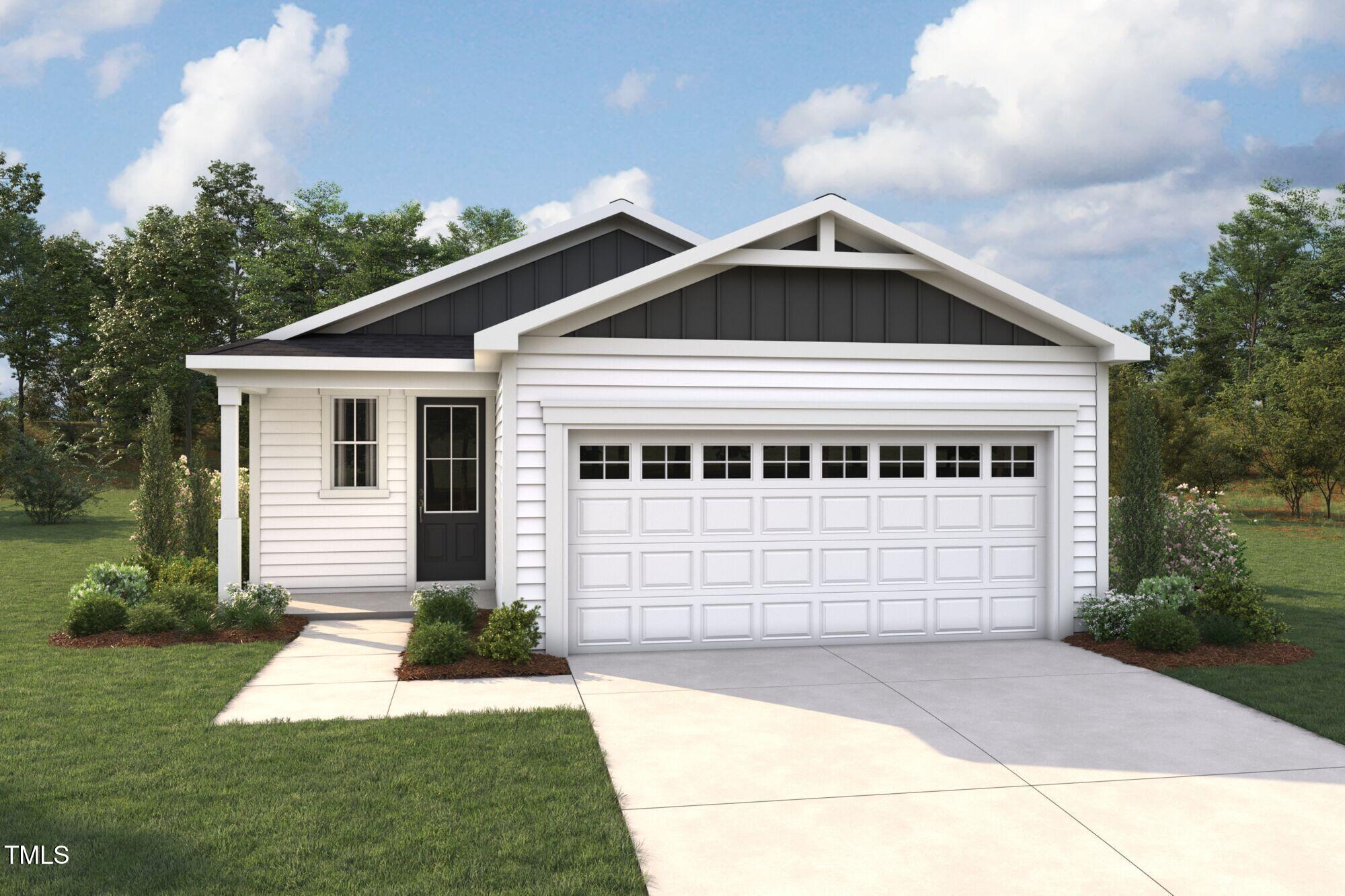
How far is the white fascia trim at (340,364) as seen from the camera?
10.6 m

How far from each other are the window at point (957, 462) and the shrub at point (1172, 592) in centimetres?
219

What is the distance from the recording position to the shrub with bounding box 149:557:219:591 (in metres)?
11.5

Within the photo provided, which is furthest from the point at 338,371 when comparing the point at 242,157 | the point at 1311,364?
the point at 242,157

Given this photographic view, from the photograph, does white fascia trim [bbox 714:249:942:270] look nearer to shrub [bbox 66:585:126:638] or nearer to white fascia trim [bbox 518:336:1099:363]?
white fascia trim [bbox 518:336:1099:363]

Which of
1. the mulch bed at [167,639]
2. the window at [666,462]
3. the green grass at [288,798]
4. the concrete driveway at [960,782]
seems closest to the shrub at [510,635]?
the concrete driveway at [960,782]

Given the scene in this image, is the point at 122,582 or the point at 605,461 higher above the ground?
the point at 605,461

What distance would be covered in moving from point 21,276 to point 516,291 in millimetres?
36221

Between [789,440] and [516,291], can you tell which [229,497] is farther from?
[789,440]

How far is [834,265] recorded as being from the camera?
9.80 m

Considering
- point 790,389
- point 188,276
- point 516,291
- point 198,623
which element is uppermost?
point 188,276

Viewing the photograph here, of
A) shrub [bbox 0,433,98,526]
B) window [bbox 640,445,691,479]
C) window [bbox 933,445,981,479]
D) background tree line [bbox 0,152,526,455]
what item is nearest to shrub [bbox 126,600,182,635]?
window [bbox 640,445,691,479]

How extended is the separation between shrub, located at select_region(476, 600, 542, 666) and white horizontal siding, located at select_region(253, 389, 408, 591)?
15.3 feet

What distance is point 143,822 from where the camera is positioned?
16.6 ft

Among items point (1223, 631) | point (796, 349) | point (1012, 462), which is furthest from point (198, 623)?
point (1223, 631)
